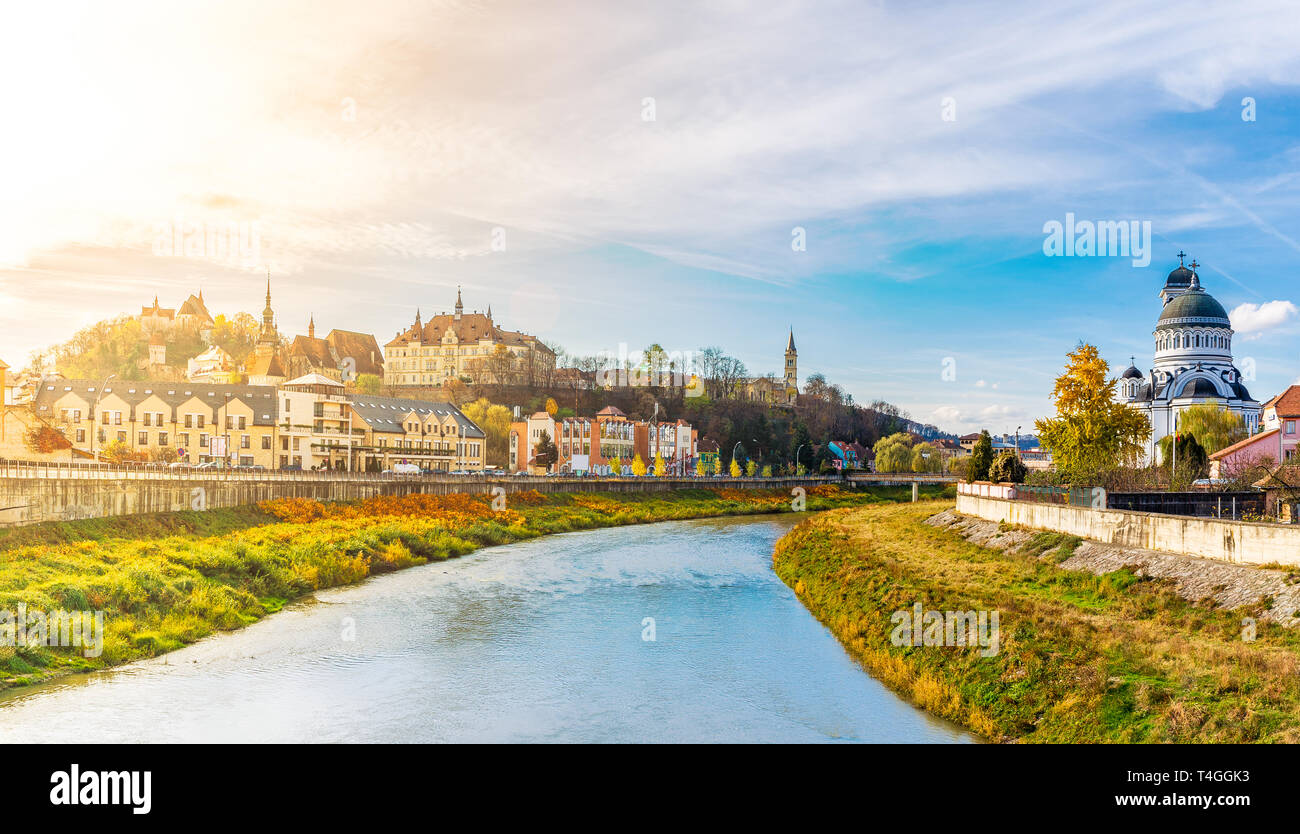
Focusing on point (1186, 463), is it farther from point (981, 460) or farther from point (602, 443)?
point (602, 443)

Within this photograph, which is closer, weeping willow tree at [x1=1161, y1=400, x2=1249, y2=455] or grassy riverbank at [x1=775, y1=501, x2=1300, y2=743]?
grassy riverbank at [x1=775, y1=501, x2=1300, y2=743]

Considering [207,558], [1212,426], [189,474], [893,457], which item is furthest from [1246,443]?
[893,457]

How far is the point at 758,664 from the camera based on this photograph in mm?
25219

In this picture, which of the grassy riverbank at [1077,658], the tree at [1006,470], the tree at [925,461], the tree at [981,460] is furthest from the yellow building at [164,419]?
the tree at [925,461]

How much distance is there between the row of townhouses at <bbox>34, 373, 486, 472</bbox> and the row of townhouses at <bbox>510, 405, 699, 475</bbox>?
22.9 m

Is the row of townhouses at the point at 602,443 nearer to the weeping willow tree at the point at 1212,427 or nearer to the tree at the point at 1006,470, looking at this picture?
the weeping willow tree at the point at 1212,427

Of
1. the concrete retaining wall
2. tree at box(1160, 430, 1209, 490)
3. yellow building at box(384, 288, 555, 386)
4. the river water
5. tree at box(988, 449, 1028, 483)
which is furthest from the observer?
yellow building at box(384, 288, 555, 386)

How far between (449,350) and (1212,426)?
120 meters

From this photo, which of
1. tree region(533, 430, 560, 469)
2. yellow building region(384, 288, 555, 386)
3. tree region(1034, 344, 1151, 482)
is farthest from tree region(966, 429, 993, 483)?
yellow building region(384, 288, 555, 386)

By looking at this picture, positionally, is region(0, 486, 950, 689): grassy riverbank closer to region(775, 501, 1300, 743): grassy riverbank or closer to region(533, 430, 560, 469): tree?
region(775, 501, 1300, 743): grassy riverbank

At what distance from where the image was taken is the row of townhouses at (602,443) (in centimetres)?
11350

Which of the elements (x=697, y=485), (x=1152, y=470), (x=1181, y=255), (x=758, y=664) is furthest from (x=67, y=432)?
(x=1181, y=255)

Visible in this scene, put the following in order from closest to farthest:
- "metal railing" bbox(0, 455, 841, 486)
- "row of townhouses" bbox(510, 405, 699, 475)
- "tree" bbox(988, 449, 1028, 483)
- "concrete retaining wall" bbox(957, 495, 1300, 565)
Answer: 1. "concrete retaining wall" bbox(957, 495, 1300, 565)
2. "metal railing" bbox(0, 455, 841, 486)
3. "tree" bbox(988, 449, 1028, 483)
4. "row of townhouses" bbox(510, 405, 699, 475)

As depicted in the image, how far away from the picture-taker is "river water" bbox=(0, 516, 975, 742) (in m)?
18.9
